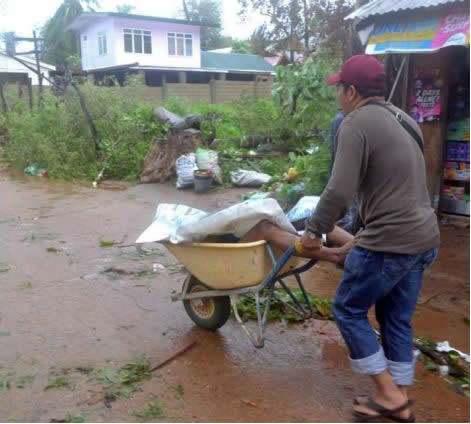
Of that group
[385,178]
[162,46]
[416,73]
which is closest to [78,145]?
[416,73]

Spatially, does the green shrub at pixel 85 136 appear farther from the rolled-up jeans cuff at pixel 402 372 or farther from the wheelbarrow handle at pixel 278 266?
the rolled-up jeans cuff at pixel 402 372

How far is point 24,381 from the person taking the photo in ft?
10.7

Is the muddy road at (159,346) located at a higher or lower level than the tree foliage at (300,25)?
lower

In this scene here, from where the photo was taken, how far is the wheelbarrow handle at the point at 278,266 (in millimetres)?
2990

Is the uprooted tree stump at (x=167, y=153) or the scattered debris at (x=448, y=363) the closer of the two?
the scattered debris at (x=448, y=363)

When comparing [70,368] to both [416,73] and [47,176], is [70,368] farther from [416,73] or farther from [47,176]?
[47,176]

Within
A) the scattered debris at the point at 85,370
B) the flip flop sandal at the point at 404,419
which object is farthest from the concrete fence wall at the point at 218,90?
the flip flop sandal at the point at 404,419

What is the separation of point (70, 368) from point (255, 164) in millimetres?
7474

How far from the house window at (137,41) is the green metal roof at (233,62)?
13.5ft

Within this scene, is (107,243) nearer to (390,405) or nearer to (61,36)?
(390,405)

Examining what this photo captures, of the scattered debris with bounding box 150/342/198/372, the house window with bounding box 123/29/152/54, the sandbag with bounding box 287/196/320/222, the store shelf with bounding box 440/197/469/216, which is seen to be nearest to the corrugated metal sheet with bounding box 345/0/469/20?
the store shelf with bounding box 440/197/469/216

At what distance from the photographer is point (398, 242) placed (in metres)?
2.49

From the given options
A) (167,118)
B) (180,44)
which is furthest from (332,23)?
(180,44)

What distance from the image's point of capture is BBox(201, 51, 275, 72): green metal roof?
116ft
